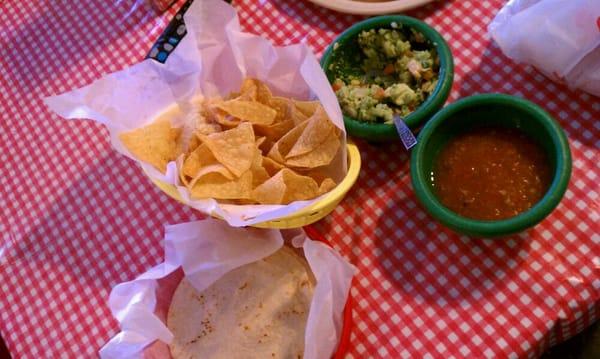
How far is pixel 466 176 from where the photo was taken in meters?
1.10

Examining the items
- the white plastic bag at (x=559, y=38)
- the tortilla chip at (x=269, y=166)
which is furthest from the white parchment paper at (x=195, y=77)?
the white plastic bag at (x=559, y=38)

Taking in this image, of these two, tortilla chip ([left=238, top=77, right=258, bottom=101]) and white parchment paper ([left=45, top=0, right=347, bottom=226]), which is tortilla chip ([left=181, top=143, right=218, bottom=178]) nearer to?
white parchment paper ([left=45, top=0, right=347, bottom=226])

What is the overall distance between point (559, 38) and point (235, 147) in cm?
70

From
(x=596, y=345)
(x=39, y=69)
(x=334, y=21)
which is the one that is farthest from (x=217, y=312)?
(x=596, y=345)

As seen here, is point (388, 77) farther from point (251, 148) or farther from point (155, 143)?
point (155, 143)

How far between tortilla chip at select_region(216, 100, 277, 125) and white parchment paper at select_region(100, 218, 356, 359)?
9.0 inches

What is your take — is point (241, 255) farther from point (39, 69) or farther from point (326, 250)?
point (39, 69)

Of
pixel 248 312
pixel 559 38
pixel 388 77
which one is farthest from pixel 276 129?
pixel 559 38

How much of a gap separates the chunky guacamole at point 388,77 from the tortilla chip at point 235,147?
0.73ft

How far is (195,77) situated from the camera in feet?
4.20

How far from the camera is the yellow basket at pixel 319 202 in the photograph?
1.07 metres

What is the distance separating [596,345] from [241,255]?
1.10 m

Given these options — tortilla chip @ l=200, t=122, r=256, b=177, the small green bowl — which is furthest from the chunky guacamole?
tortilla chip @ l=200, t=122, r=256, b=177

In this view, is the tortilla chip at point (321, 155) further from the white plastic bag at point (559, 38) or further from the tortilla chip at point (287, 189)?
the white plastic bag at point (559, 38)
